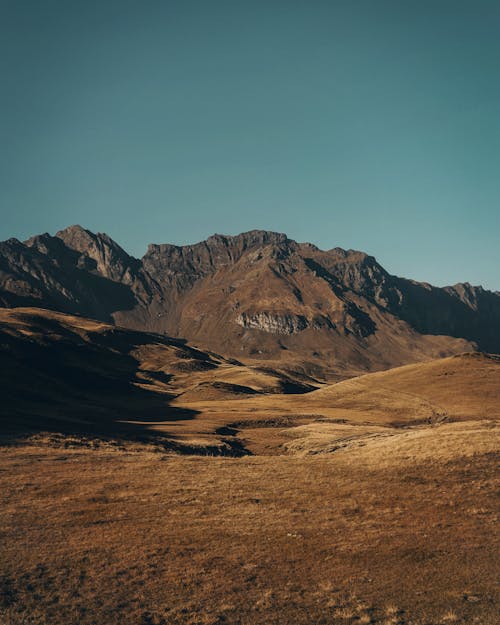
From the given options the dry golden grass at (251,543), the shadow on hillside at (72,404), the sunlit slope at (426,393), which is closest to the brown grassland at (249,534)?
the dry golden grass at (251,543)

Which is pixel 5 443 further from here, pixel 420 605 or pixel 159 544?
pixel 420 605

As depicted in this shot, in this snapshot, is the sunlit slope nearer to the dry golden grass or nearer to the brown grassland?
the brown grassland

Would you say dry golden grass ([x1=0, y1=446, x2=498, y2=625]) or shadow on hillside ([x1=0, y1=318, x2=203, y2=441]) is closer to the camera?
dry golden grass ([x1=0, y1=446, x2=498, y2=625])

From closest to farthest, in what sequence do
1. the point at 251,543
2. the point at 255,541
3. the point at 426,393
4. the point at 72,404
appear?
the point at 251,543 → the point at 255,541 → the point at 72,404 → the point at 426,393

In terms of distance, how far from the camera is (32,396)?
127 meters

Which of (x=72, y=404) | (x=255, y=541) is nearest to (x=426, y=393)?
(x=72, y=404)

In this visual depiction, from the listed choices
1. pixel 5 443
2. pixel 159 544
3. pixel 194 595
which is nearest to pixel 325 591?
pixel 194 595

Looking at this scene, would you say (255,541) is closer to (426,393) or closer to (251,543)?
(251,543)

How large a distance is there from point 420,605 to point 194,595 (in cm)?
1040

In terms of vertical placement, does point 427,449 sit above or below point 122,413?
above

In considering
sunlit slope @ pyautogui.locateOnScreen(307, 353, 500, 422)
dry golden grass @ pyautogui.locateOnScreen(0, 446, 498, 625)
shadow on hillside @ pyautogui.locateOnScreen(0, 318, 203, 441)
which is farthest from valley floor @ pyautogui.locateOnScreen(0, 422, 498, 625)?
sunlit slope @ pyautogui.locateOnScreen(307, 353, 500, 422)

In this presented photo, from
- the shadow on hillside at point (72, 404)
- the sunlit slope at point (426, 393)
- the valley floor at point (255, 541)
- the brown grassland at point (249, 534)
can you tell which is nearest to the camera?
the valley floor at point (255, 541)

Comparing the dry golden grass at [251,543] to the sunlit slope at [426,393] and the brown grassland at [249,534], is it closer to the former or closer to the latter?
the brown grassland at [249,534]

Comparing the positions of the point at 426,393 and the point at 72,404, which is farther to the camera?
the point at 426,393
